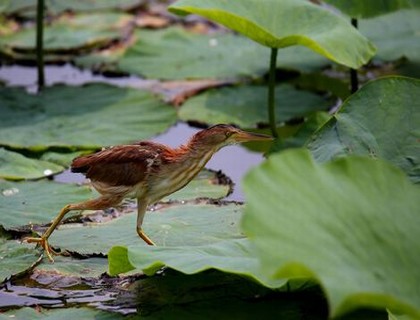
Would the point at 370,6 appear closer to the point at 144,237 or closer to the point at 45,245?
the point at 144,237

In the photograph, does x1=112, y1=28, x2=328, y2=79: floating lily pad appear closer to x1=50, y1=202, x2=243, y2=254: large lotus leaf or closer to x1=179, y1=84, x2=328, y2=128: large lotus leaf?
x1=179, y1=84, x2=328, y2=128: large lotus leaf

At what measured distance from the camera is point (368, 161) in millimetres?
3016

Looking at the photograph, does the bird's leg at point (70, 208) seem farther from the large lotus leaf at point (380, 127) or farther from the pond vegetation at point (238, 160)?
the large lotus leaf at point (380, 127)

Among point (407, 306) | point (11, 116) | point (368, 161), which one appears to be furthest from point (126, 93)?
point (407, 306)

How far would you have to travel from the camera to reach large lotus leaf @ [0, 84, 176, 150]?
5348mm

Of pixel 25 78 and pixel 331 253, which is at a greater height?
pixel 331 253

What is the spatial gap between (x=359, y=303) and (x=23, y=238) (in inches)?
78.8

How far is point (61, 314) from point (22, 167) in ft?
4.70

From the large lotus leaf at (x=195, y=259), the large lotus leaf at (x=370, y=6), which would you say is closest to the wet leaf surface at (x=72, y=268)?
the large lotus leaf at (x=195, y=259)

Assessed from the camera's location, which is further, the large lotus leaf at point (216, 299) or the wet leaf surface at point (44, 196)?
the wet leaf surface at point (44, 196)

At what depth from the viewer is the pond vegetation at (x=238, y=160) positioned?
2.84m

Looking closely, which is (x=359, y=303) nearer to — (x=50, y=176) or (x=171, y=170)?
(x=171, y=170)

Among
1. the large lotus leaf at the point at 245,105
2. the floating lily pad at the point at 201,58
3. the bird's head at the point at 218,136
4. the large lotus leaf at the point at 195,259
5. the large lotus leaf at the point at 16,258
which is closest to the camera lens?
the large lotus leaf at the point at 195,259

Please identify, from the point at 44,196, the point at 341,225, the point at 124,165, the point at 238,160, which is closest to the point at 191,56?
the point at 238,160
